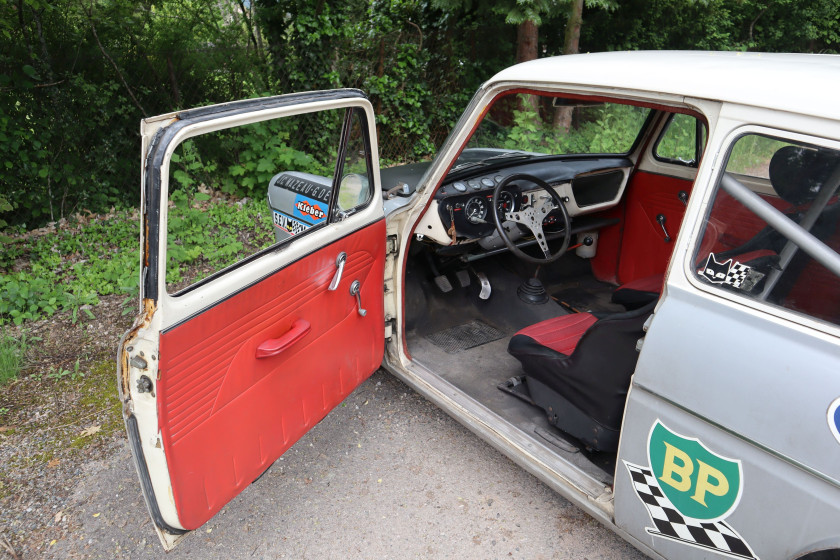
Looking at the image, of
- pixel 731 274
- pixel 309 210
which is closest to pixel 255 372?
pixel 309 210

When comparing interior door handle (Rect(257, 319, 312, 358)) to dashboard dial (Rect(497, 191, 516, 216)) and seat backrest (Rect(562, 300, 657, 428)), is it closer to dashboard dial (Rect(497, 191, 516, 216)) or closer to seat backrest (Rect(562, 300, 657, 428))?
seat backrest (Rect(562, 300, 657, 428))

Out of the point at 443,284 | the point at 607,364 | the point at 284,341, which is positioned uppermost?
the point at 284,341

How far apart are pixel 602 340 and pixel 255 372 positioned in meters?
1.32

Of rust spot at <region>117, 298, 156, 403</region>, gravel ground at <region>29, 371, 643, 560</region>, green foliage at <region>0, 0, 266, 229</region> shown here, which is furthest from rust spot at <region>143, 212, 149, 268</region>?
green foliage at <region>0, 0, 266, 229</region>

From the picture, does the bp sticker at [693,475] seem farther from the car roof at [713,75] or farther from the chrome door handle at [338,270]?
the chrome door handle at [338,270]

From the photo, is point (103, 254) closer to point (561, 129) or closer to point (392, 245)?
point (392, 245)

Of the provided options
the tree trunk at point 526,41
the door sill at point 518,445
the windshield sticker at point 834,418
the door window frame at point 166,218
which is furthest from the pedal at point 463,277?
the tree trunk at point 526,41

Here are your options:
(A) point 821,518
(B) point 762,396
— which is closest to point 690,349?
(B) point 762,396

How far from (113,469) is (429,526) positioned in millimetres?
1607

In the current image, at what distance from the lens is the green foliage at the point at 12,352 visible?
3476 mm

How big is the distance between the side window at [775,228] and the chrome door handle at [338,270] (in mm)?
1366

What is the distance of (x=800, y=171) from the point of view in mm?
1724

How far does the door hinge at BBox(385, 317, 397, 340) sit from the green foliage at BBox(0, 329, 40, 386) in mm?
2321

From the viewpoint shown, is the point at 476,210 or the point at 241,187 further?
the point at 241,187
